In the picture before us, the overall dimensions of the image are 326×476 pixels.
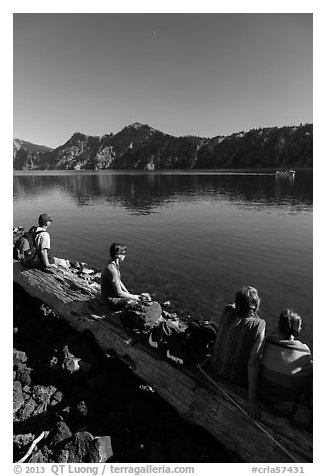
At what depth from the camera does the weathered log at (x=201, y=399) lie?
452 centimetres

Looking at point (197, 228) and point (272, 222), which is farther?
point (272, 222)

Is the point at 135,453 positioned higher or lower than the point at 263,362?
lower

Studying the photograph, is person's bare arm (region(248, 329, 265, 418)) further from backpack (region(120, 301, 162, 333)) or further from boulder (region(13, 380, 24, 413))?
boulder (region(13, 380, 24, 413))

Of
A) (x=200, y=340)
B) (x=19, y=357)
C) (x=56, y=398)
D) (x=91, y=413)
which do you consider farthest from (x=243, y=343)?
(x=19, y=357)

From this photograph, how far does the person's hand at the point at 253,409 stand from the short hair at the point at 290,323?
4.31 ft

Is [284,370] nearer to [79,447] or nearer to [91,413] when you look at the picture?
[79,447]

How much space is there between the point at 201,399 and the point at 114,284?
3.64 m

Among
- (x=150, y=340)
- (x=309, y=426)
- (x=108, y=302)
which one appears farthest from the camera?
(x=108, y=302)

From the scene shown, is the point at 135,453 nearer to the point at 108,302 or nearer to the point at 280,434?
the point at 280,434

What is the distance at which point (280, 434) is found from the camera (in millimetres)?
4559

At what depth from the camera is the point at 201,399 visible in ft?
17.7

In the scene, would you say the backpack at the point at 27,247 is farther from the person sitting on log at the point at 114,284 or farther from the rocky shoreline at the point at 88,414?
the person sitting on log at the point at 114,284
